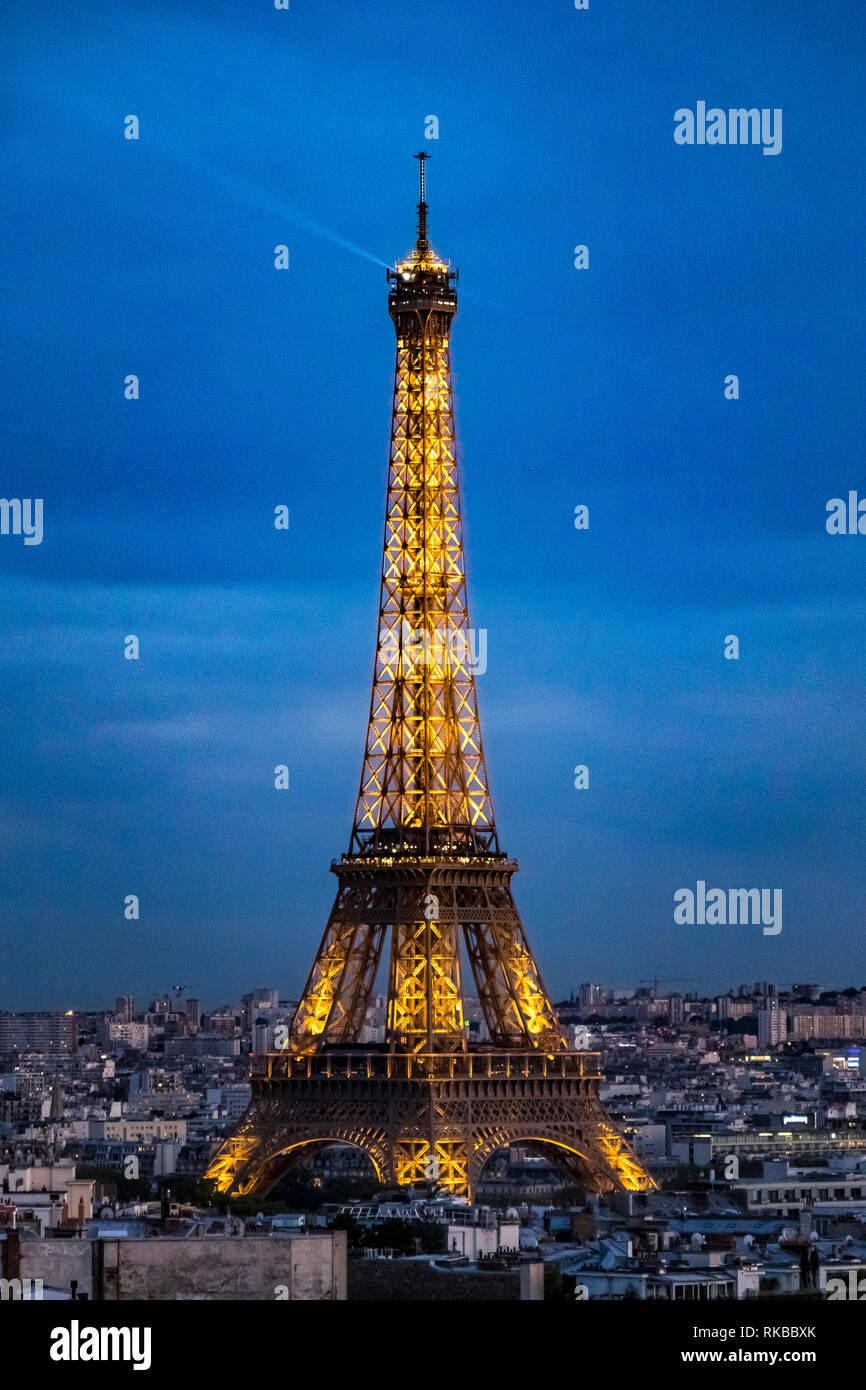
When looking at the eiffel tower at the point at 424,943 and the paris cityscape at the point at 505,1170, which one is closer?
the paris cityscape at the point at 505,1170

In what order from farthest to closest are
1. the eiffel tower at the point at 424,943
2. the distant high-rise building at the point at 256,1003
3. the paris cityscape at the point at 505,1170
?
the distant high-rise building at the point at 256,1003, the eiffel tower at the point at 424,943, the paris cityscape at the point at 505,1170

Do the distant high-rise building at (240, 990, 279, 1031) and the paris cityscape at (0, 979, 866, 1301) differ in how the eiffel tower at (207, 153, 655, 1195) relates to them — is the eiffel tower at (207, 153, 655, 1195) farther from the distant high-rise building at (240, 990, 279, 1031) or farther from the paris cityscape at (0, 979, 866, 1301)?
the distant high-rise building at (240, 990, 279, 1031)

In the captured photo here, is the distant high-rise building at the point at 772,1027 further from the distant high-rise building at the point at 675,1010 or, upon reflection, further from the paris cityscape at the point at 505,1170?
the distant high-rise building at the point at 675,1010

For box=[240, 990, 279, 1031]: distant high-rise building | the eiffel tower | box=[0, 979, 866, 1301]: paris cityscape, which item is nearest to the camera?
box=[0, 979, 866, 1301]: paris cityscape

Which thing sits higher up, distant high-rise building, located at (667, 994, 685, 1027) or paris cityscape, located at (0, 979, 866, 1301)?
distant high-rise building, located at (667, 994, 685, 1027)

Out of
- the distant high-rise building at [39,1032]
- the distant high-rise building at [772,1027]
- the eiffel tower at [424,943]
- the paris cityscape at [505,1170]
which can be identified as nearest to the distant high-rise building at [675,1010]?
the paris cityscape at [505,1170]

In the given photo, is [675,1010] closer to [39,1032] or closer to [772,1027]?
[772,1027]

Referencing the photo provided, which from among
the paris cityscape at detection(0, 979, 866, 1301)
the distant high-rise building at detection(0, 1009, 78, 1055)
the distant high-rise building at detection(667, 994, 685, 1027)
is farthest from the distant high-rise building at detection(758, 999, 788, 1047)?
the distant high-rise building at detection(0, 1009, 78, 1055)

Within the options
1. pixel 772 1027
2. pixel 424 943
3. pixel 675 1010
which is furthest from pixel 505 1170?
pixel 675 1010

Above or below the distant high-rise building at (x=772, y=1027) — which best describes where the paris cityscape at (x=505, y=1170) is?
below
